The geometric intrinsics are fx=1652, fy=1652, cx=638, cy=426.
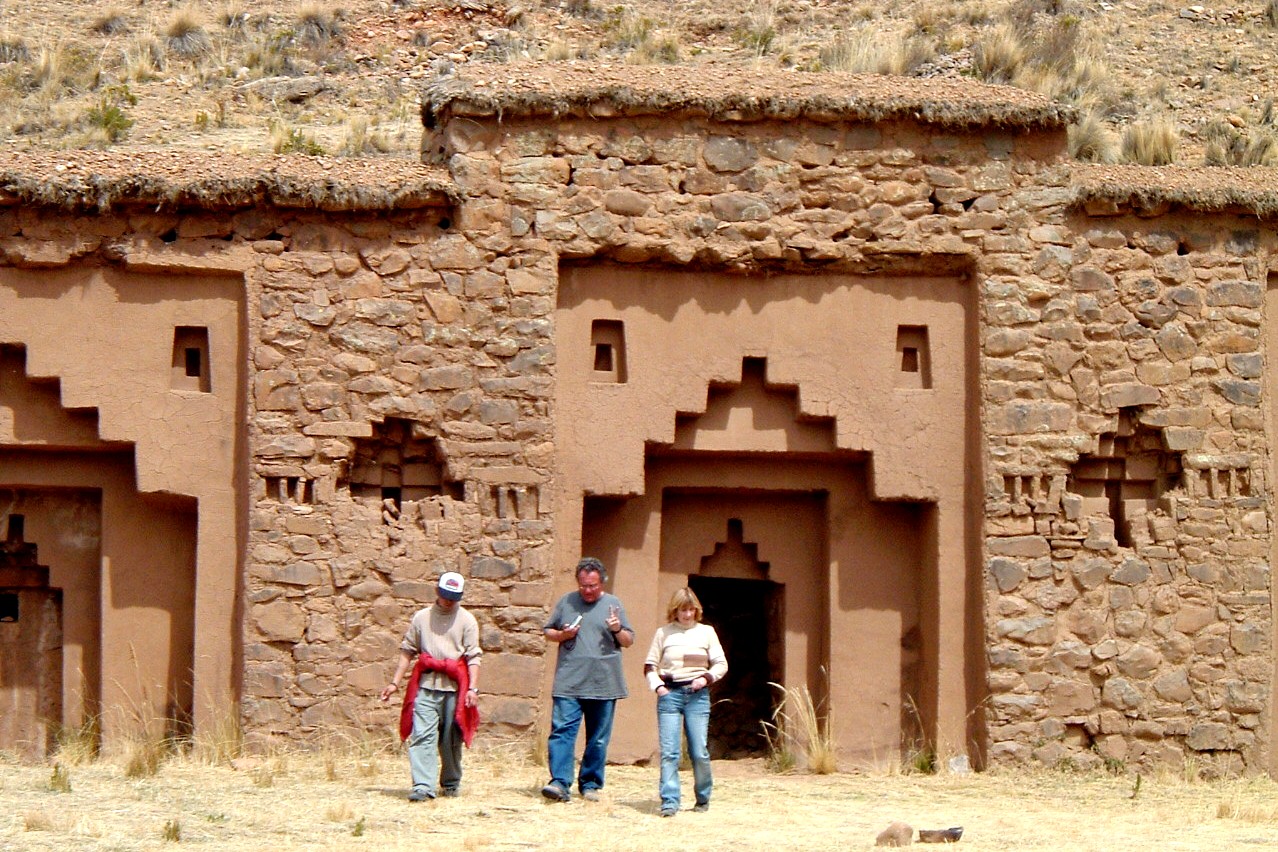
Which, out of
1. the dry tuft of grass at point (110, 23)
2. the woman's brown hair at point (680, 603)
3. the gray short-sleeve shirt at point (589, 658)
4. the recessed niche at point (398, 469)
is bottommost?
the gray short-sleeve shirt at point (589, 658)

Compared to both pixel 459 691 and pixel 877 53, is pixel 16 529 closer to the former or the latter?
pixel 459 691

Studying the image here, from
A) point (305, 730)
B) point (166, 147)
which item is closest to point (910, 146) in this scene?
point (305, 730)

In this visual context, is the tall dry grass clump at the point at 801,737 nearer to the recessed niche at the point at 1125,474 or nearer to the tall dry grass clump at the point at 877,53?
the recessed niche at the point at 1125,474

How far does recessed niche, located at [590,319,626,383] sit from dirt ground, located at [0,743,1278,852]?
2.75 meters

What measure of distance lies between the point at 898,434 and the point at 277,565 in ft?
15.1

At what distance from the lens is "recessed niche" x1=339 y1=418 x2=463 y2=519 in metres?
11.9

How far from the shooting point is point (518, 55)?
23.5 metres

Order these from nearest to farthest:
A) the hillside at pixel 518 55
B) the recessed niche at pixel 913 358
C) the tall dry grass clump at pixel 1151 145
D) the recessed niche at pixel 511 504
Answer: the recessed niche at pixel 511 504, the recessed niche at pixel 913 358, the tall dry grass clump at pixel 1151 145, the hillside at pixel 518 55

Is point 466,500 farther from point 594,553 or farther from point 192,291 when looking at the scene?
point 192,291

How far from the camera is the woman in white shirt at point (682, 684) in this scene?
9383 mm

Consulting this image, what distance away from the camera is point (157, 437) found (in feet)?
38.4

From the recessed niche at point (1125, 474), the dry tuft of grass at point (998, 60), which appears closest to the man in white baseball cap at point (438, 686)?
the recessed niche at point (1125, 474)

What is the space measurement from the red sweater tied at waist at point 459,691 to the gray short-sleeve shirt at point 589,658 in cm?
54

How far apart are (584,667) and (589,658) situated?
6 cm
